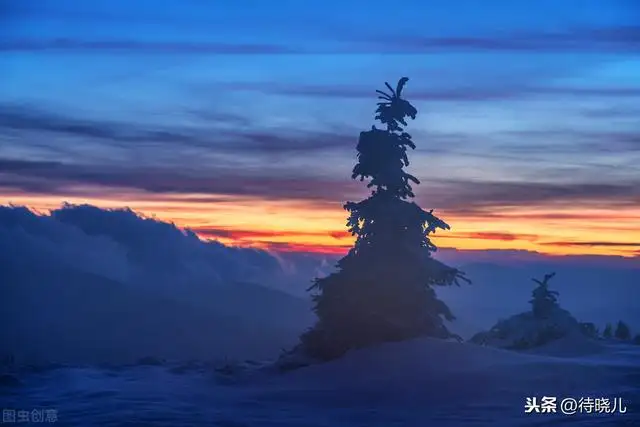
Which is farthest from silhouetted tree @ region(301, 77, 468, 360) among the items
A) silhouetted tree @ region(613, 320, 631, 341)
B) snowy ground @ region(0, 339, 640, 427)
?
silhouetted tree @ region(613, 320, 631, 341)

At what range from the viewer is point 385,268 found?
97.3 ft

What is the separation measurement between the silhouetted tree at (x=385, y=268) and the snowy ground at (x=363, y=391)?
2078 millimetres

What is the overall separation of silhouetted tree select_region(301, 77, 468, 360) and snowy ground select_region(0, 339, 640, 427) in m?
2.08

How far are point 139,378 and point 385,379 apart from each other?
6.99 m

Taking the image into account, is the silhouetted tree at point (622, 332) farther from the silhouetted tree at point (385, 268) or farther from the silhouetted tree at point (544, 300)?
the silhouetted tree at point (385, 268)

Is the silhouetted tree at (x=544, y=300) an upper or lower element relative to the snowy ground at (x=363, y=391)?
upper

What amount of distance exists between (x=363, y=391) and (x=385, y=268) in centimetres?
665

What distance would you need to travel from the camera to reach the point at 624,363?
2511 centimetres

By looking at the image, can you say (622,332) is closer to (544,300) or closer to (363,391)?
(544,300)

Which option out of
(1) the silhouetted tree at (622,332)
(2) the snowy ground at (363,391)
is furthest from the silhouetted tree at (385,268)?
(1) the silhouetted tree at (622,332)

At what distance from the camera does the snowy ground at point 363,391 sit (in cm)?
2000

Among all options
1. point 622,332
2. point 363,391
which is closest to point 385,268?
point 363,391

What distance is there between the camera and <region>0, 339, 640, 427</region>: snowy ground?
787 inches

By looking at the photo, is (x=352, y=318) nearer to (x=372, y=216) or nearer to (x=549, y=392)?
(x=372, y=216)
